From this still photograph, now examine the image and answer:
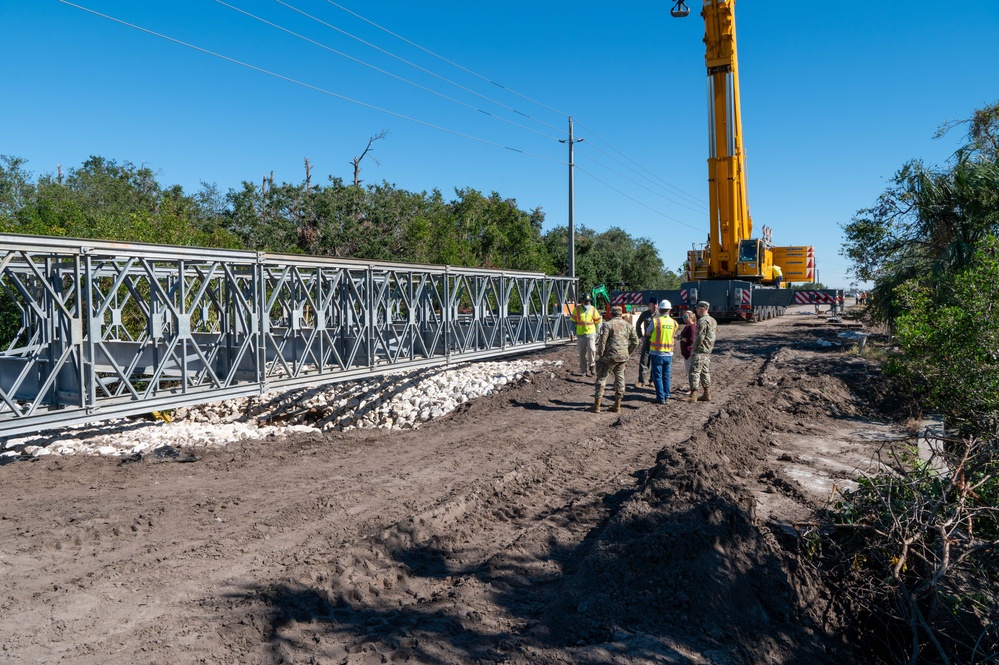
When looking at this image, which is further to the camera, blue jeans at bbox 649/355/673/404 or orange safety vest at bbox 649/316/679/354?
blue jeans at bbox 649/355/673/404

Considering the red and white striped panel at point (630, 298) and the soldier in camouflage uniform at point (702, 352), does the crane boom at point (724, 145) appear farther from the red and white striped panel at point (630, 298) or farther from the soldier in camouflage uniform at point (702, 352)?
the soldier in camouflage uniform at point (702, 352)

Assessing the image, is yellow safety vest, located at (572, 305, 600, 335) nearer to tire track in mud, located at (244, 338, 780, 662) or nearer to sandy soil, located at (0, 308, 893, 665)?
sandy soil, located at (0, 308, 893, 665)

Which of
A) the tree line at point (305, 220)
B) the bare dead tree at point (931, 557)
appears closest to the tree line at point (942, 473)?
the bare dead tree at point (931, 557)

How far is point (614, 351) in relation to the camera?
11.9 metres

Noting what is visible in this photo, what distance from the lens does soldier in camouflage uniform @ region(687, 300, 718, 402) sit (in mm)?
12359

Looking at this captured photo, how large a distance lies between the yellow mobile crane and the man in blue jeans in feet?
38.7

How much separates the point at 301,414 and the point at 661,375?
26.6 ft

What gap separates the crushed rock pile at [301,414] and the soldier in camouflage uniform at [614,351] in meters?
2.90

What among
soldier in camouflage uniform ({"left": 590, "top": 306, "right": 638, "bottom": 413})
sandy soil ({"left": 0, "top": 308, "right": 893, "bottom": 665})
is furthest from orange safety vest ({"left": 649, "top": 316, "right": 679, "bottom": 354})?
sandy soil ({"left": 0, "top": 308, "right": 893, "bottom": 665})

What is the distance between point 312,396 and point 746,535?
487 inches

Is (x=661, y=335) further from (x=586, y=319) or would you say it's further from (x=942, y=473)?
(x=942, y=473)

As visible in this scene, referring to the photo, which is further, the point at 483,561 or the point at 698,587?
the point at 483,561

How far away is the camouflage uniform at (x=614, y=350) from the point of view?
1180 centimetres

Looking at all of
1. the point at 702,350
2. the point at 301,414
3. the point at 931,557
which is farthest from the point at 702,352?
the point at 301,414
